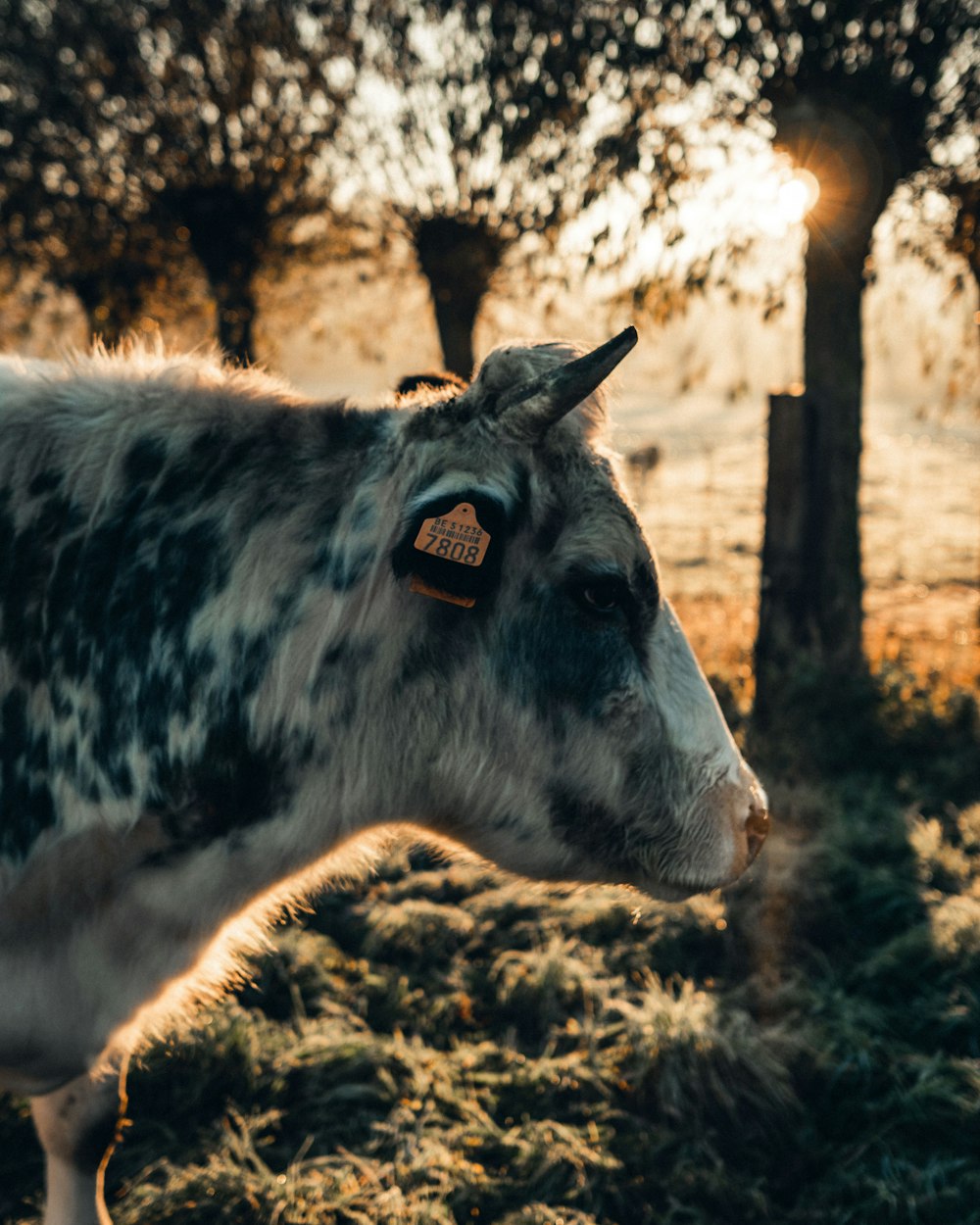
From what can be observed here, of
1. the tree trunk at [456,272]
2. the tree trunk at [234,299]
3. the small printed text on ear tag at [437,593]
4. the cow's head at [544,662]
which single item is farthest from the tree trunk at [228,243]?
the small printed text on ear tag at [437,593]

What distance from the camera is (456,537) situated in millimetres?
1831

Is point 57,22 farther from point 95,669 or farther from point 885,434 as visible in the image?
point 885,434

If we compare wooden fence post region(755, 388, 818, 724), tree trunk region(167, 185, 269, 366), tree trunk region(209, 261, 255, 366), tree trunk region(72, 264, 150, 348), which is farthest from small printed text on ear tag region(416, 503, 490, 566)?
tree trunk region(72, 264, 150, 348)

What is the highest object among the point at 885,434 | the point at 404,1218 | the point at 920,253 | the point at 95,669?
the point at 885,434

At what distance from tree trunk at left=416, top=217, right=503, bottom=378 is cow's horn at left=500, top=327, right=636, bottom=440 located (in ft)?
27.7

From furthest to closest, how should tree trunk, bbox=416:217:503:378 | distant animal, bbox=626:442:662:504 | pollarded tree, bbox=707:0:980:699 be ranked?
distant animal, bbox=626:442:662:504
tree trunk, bbox=416:217:503:378
pollarded tree, bbox=707:0:980:699

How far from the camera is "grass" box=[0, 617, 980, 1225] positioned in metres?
2.88

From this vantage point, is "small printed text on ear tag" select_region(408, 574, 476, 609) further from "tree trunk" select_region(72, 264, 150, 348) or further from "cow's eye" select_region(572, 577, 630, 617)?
"tree trunk" select_region(72, 264, 150, 348)

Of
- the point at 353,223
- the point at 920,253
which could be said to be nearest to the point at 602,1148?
the point at 920,253

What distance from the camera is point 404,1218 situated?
9.00 ft

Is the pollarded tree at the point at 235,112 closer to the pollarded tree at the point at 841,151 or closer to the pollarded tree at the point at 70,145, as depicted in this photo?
the pollarded tree at the point at 70,145

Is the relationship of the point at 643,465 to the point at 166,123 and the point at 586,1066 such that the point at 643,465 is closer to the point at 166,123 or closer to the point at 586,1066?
the point at 166,123

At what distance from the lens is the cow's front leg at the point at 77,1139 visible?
8.60ft

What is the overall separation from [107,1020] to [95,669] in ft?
2.49
